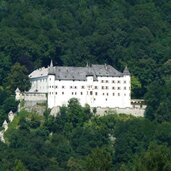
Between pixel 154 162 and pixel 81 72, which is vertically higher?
pixel 81 72

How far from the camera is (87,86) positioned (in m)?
146

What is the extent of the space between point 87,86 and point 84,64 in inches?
650

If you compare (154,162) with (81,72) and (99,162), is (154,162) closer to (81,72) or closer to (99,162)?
(99,162)

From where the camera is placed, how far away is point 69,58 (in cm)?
16538

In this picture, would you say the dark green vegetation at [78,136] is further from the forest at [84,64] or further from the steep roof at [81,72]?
the steep roof at [81,72]

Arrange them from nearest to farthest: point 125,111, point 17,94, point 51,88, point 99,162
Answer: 1. point 99,162
2. point 51,88
3. point 125,111
4. point 17,94

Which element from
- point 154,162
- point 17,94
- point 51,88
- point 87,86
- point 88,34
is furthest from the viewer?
point 88,34

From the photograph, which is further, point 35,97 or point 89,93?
point 35,97

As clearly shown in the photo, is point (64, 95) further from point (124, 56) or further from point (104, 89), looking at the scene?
point (124, 56)

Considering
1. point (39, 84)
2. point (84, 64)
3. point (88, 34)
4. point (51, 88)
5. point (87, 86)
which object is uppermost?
point (88, 34)

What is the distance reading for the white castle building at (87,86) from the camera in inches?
5738

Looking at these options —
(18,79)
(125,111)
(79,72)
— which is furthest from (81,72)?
(18,79)

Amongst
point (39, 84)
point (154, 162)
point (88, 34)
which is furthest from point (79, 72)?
point (154, 162)

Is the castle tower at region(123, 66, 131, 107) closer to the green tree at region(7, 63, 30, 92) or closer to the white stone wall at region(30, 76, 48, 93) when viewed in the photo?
the white stone wall at region(30, 76, 48, 93)
